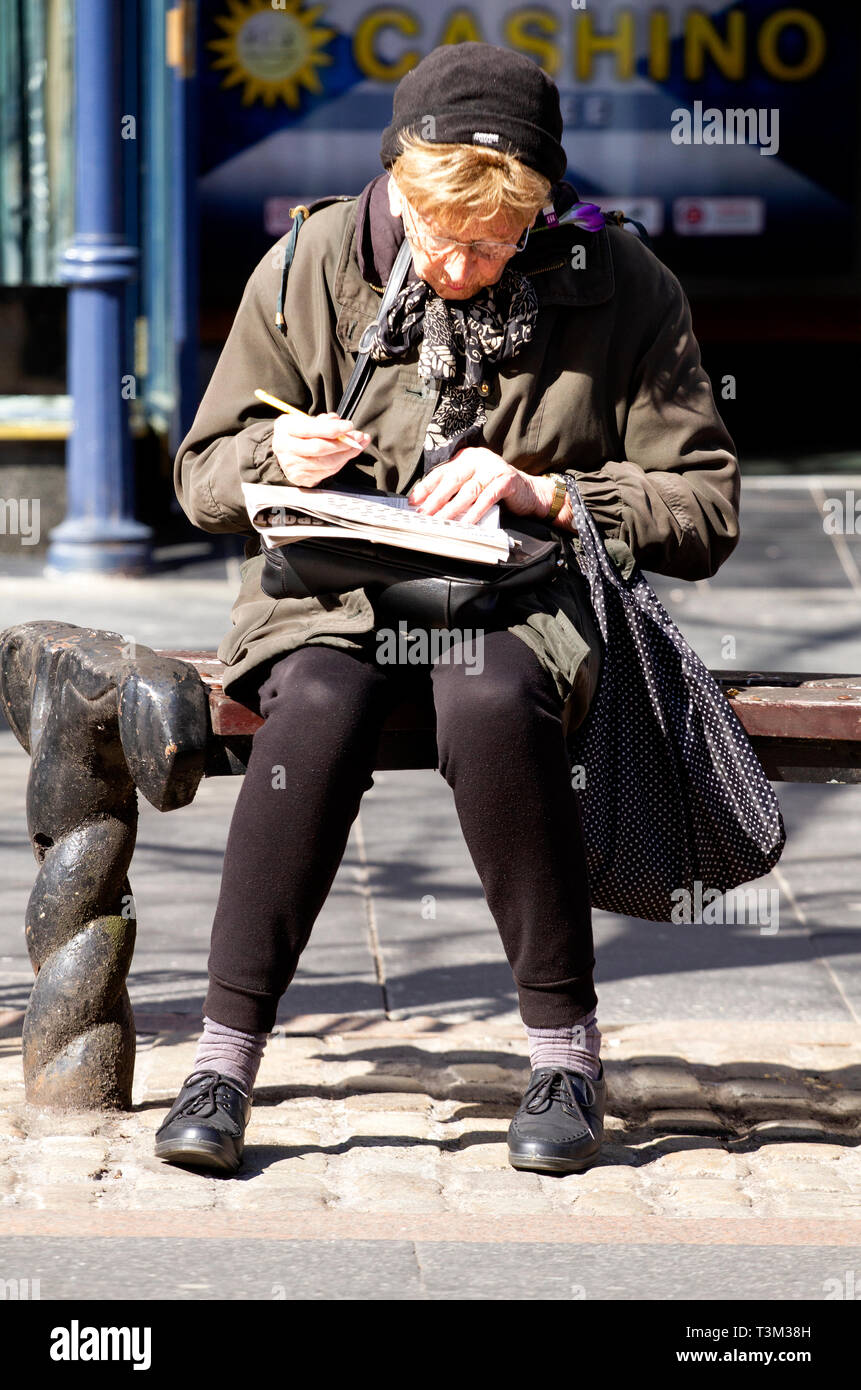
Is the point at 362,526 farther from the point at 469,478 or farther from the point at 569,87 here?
the point at 569,87

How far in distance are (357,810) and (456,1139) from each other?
677 millimetres

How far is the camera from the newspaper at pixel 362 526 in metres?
3.04

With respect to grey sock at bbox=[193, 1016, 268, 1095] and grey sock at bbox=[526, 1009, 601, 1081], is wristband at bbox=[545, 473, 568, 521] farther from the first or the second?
grey sock at bbox=[193, 1016, 268, 1095]

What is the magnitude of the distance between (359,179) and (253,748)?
866 centimetres

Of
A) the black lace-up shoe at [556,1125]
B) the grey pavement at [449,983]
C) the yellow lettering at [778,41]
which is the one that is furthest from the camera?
the yellow lettering at [778,41]

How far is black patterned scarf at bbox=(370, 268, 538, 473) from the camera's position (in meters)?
3.30

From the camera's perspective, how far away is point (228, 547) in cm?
880

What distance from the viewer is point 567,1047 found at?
321 centimetres

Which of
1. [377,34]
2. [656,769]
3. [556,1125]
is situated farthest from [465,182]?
[377,34]

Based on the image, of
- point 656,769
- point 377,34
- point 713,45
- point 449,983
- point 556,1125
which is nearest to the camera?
point 556,1125

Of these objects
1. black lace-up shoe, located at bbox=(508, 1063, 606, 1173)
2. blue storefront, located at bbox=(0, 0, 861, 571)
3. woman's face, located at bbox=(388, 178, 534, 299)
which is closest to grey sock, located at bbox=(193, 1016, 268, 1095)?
black lace-up shoe, located at bbox=(508, 1063, 606, 1173)

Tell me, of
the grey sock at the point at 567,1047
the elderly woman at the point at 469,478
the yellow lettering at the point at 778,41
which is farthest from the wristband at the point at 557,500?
the yellow lettering at the point at 778,41

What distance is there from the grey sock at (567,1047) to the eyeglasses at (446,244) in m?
1.27

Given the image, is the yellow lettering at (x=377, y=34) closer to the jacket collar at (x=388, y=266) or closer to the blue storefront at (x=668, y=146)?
the blue storefront at (x=668, y=146)
